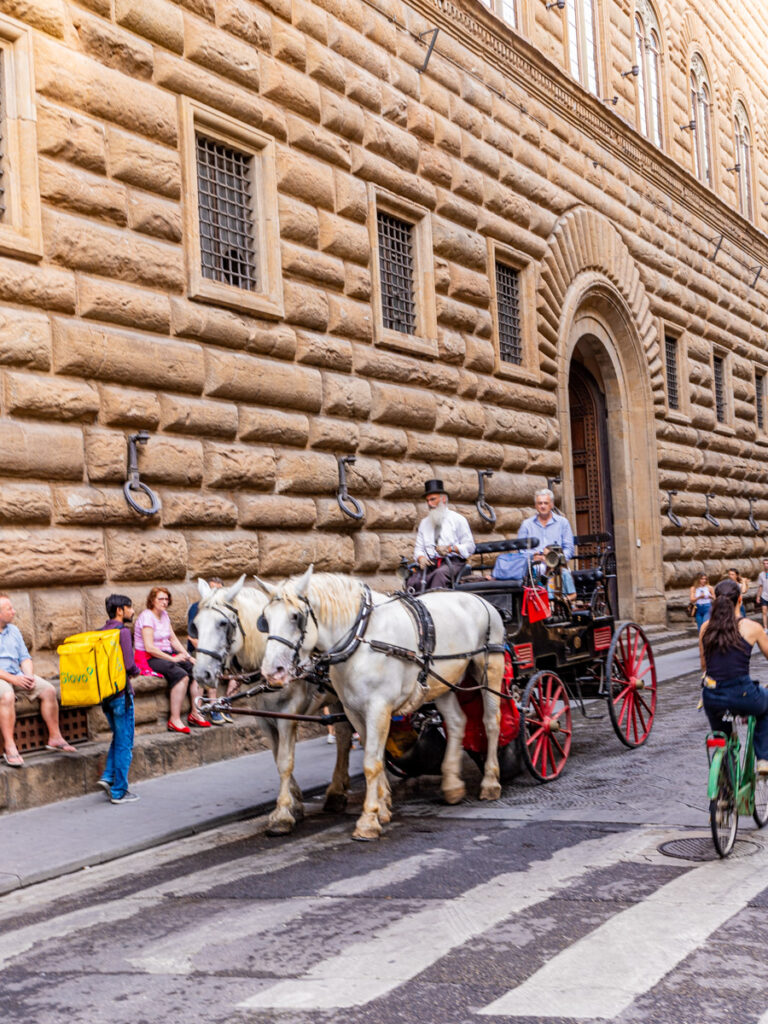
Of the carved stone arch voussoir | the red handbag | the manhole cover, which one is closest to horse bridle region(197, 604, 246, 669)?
the red handbag

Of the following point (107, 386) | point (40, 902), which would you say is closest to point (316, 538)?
point (107, 386)

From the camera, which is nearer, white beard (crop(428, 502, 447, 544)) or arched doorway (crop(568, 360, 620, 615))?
white beard (crop(428, 502, 447, 544))

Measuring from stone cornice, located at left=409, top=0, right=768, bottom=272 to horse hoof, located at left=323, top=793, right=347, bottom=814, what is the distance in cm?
1075

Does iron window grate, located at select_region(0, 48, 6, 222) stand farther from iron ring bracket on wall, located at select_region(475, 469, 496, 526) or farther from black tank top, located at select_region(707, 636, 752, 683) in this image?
iron ring bracket on wall, located at select_region(475, 469, 496, 526)

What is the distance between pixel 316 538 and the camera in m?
12.7

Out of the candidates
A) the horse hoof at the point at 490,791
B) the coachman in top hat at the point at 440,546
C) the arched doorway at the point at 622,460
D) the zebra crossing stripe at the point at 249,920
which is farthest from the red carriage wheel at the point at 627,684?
the arched doorway at the point at 622,460

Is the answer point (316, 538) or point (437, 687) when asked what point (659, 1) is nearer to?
point (316, 538)

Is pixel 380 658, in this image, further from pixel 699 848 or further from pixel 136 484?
pixel 136 484

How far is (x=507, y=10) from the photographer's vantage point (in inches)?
727

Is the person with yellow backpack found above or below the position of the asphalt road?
above

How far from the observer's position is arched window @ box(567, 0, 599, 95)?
67.0 ft

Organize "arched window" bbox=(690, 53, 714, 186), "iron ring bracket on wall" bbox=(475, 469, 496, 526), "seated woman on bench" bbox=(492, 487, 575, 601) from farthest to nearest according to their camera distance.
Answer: "arched window" bbox=(690, 53, 714, 186) → "iron ring bracket on wall" bbox=(475, 469, 496, 526) → "seated woman on bench" bbox=(492, 487, 575, 601)

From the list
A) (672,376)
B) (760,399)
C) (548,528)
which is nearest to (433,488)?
(548,528)

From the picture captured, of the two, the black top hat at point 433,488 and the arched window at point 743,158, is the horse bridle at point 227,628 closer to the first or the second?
the black top hat at point 433,488
